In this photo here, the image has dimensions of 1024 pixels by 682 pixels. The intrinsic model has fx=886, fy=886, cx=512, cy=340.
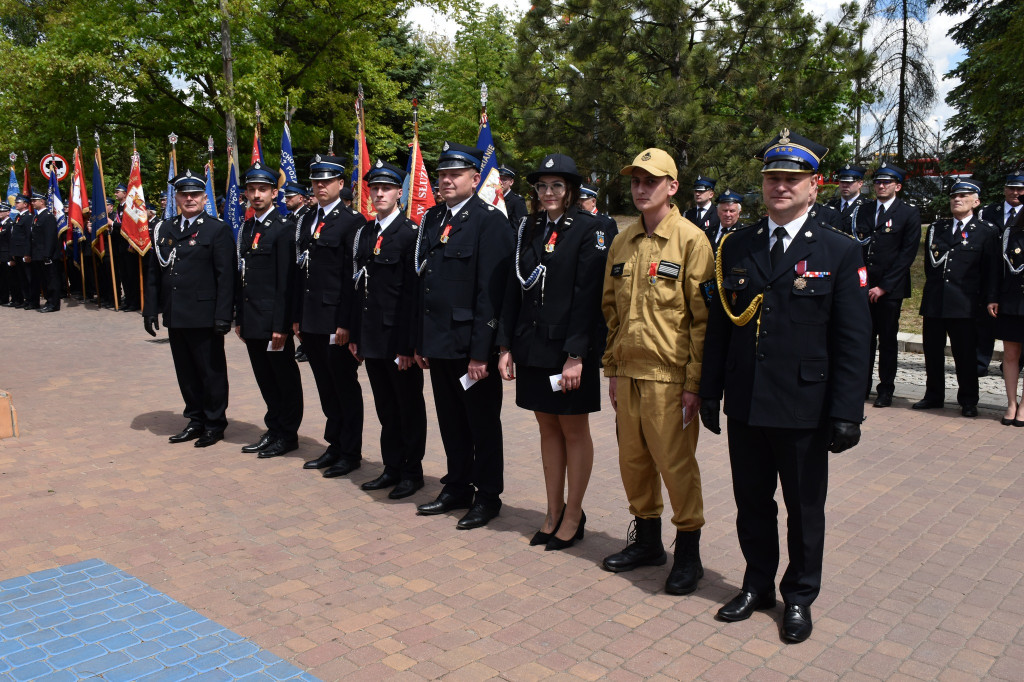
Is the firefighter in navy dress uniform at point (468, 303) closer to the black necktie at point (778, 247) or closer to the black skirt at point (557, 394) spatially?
the black skirt at point (557, 394)

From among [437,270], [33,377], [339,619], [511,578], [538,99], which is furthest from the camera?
[538,99]

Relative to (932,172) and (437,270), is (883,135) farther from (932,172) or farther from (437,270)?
(437,270)

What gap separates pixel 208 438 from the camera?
7.59m

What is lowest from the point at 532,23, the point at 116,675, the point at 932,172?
the point at 116,675

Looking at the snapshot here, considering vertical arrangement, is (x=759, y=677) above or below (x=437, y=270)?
below

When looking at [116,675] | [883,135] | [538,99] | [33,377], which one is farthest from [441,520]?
[883,135]

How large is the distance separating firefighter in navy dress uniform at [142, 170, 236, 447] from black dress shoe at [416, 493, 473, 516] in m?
2.70

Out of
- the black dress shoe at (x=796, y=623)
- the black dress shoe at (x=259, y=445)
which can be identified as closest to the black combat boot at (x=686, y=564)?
A: the black dress shoe at (x=796, y=623)

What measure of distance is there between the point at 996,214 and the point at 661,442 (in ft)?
24.3

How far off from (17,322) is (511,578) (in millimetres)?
14987

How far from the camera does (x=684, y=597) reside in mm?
4477

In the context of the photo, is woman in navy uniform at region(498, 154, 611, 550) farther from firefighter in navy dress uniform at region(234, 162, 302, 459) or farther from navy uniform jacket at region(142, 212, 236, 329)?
navy uniform jacket at region(142, 212, 236, 329)

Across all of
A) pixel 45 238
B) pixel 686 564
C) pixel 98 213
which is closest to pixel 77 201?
pixel 45 238

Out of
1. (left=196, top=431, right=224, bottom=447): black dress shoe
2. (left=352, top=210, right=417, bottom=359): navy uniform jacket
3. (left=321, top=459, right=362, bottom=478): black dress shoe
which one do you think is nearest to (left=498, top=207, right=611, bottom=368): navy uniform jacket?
(left=352, top=210, right=417, bottom=359): navy uniform jacket
